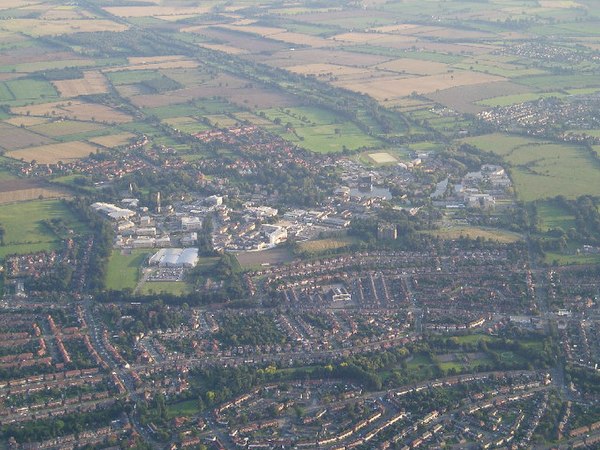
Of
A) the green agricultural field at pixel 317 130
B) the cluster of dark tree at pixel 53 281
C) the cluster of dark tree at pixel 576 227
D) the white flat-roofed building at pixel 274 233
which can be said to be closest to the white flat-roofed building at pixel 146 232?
the white flat-roofed building at pixel 274 233

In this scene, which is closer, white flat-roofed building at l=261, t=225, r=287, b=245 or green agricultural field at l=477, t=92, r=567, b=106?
white flat-roofed building at l=261, t=225, r=287, b=245

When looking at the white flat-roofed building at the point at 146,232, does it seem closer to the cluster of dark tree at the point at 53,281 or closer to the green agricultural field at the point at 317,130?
the cluster of dark tree at the point at 53,281

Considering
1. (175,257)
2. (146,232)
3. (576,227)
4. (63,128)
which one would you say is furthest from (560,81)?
(175,257)

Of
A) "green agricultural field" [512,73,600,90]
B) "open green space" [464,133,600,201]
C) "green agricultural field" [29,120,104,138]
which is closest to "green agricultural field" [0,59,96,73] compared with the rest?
"green agricultural field" [29,120,104,138]

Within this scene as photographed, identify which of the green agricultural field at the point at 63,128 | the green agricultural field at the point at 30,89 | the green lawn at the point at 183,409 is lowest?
the green lawn at the point at 183,409

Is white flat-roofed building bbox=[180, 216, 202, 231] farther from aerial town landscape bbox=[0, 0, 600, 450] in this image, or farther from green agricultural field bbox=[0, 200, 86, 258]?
green agricultural field bbox=[0, 200, 86, 258]

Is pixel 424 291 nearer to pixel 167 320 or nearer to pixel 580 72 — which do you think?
pixel 167 320

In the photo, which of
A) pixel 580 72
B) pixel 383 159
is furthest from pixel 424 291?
pixel 580 72
